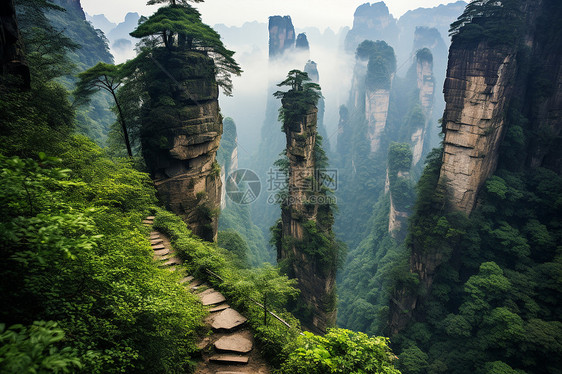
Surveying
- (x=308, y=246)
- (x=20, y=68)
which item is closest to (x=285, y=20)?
(x=308, y=246)

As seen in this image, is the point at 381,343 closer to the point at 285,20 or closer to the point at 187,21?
the point at 187,21

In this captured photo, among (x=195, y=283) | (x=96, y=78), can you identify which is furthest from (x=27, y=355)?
(x=96, y=78)

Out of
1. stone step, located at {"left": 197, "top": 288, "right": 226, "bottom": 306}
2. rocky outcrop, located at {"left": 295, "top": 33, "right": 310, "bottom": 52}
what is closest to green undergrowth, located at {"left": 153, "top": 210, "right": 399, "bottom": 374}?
stone step, located at {"left": 197, "top": 288, "right": 226, "bottom": 306}

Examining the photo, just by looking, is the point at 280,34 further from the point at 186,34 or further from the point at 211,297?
the point at 211,297

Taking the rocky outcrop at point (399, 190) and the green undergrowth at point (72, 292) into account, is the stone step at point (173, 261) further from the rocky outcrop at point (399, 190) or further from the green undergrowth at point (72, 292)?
the rocky outcrop at point (399, 190)

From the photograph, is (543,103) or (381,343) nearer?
(381,343)

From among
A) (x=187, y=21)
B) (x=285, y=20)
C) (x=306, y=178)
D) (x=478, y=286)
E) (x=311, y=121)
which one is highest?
(x=285, y=20)
